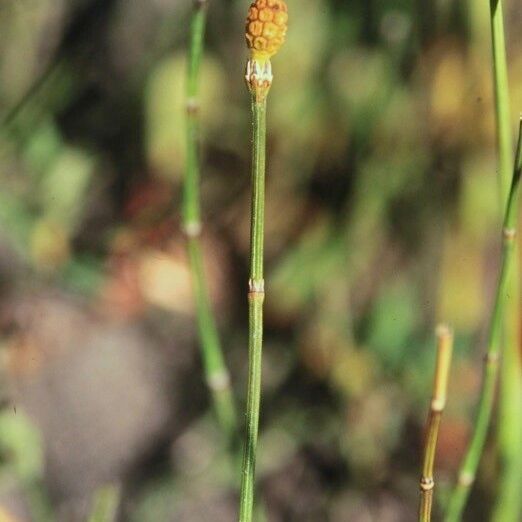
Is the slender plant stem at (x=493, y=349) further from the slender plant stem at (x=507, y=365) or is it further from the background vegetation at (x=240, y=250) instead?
the background vegetation at (x=240, y=250)

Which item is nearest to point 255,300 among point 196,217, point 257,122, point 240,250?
point 257,122

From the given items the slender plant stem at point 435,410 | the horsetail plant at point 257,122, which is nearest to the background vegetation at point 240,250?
the slender plant stem at point 435,410

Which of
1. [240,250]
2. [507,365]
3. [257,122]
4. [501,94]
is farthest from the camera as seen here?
[240,250]

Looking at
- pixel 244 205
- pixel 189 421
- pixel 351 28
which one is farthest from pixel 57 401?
pixel 351 28

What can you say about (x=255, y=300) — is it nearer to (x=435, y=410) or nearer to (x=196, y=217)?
(x=435, y=410)

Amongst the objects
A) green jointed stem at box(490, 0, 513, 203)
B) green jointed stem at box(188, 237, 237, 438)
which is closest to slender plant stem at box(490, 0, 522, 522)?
green jointed stem at box(490, 0, 513, 203)

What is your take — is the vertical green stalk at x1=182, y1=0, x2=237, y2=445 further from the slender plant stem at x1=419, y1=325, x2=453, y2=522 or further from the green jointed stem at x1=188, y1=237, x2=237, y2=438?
the slender plant stem at x1=419, y1=325, x2=453, y2=522
